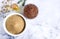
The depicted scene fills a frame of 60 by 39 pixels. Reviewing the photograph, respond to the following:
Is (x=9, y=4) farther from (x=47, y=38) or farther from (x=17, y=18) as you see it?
(x=47, y=38)

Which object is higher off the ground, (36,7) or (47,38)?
(36,7)

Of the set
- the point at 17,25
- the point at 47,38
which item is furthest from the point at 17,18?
the point at 47,38
